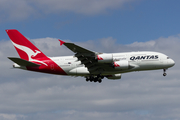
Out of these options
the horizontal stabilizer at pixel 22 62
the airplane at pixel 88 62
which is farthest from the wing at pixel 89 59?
the horizontal stabilizer at pixel 22 62

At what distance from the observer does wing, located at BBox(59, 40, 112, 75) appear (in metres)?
50.8

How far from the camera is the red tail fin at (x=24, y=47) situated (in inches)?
2367

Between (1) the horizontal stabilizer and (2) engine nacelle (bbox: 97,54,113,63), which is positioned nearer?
(2) engine nacelle (bbox: 97,54,113,63)

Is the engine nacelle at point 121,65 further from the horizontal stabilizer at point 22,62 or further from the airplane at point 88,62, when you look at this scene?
the horizontal stabilizer at point 22,62

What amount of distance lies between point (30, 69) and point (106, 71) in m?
13.9

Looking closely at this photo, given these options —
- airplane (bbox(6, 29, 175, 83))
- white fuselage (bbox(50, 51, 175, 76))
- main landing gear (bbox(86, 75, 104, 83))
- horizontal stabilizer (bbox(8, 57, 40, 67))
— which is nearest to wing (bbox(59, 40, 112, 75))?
airplane (bbox(6, 29, 175, 83))

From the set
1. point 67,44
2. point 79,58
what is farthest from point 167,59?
point 67,44

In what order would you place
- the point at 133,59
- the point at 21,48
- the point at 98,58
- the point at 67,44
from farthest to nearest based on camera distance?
1. the point at 21,48
2. the point at 133,59
3. the point at 98,58
4. the point at 67,44

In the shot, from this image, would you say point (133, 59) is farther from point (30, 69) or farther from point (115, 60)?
point (30, 69)

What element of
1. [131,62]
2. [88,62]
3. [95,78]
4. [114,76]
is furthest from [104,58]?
[114,76]

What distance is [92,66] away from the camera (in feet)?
185

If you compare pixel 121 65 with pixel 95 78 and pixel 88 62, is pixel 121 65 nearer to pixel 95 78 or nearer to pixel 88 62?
pixel 88 62

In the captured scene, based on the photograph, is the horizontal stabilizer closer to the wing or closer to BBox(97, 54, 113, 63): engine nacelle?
the wing

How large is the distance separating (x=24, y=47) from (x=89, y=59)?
14280 millimetres
